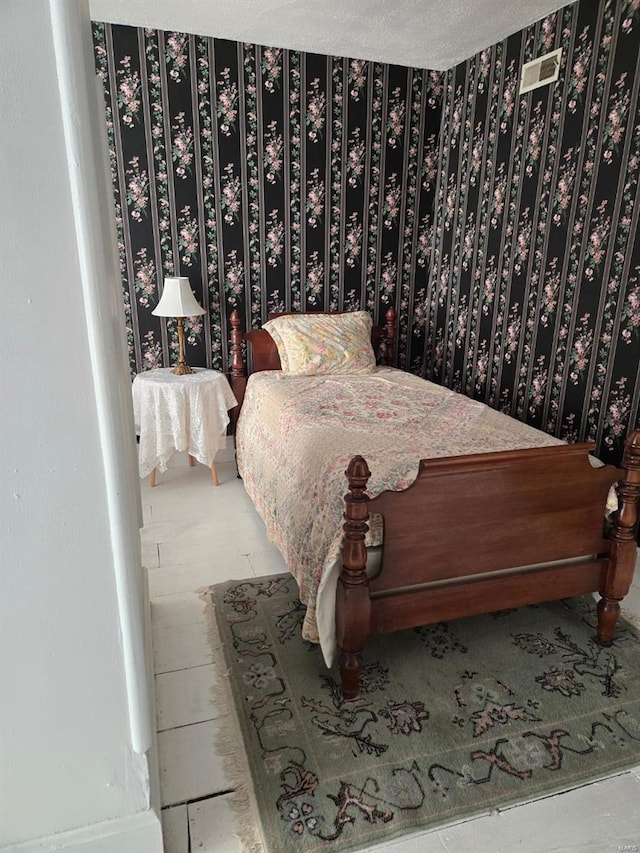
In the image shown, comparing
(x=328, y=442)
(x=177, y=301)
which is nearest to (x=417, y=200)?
(x=177, y=301)

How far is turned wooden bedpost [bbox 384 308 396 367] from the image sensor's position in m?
3.73

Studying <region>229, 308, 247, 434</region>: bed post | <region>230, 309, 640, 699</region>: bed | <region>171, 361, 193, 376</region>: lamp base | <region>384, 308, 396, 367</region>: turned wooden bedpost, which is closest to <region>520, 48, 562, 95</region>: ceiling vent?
<region>384, 308, 396, 367</region>: turned wooden bedpost

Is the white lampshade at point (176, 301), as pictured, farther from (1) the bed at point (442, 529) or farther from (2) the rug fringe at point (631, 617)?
(2) the rug fringe at point (631, 617)

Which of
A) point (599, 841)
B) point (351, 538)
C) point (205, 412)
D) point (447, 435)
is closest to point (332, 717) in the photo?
point (351, 538)

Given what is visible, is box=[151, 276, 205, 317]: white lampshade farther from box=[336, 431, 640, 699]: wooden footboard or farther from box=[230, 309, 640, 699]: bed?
box=[336, 431, 640, 699]: wooden footboard

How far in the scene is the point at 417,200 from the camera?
145 inches

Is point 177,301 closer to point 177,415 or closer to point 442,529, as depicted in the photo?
point 177,415

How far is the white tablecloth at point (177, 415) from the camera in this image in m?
3.08

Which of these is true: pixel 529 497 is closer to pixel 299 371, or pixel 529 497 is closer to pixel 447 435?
pixel 447 435

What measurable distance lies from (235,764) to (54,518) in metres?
0.91

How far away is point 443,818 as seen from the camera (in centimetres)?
136

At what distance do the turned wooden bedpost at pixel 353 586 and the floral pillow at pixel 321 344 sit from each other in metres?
1.83

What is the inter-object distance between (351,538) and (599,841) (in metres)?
0.90

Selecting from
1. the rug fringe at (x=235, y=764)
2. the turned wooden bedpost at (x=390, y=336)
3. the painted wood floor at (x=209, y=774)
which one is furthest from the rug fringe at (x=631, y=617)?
the turned wooden bedpost at (x=390, y=336)
